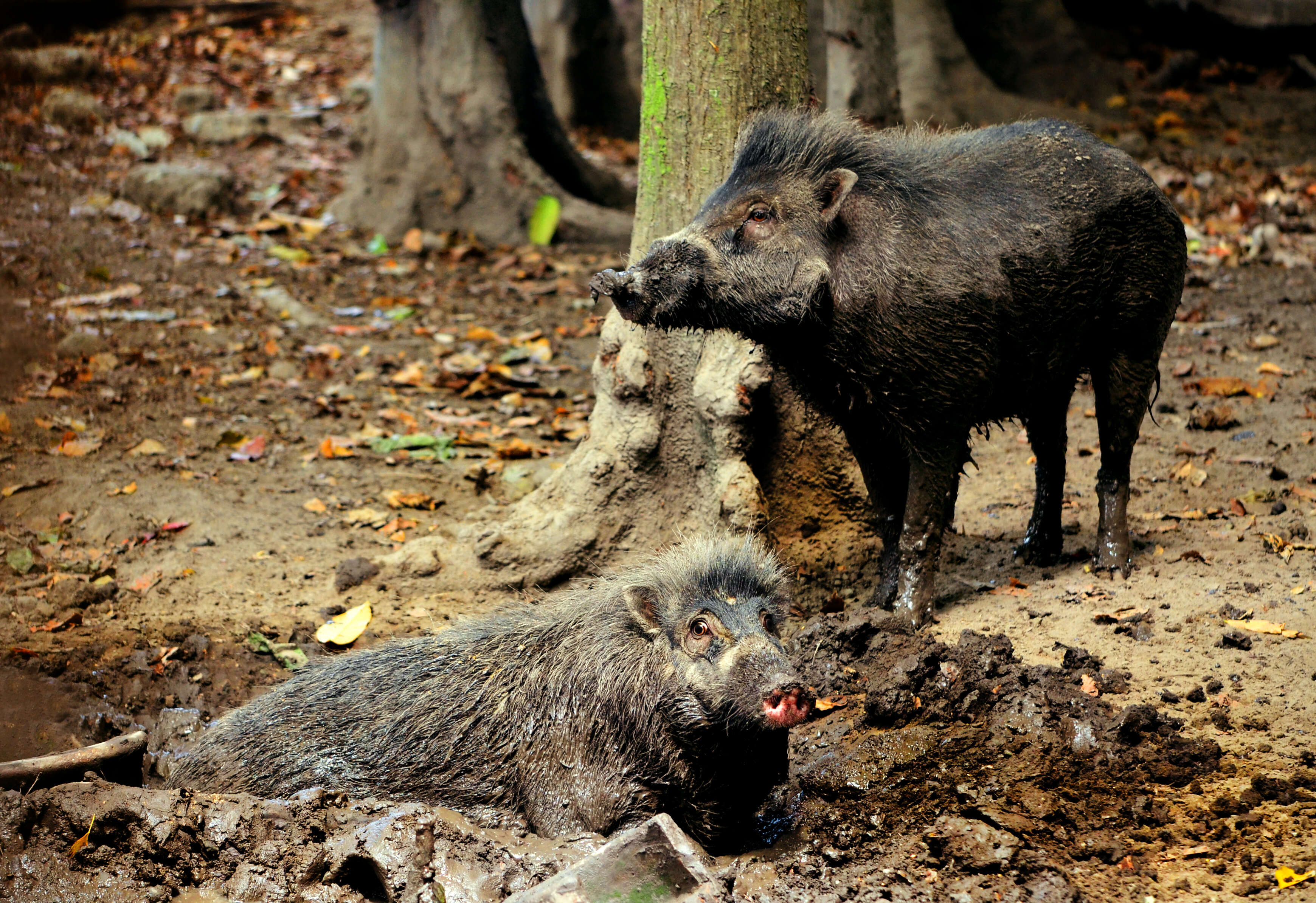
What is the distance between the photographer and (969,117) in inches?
512

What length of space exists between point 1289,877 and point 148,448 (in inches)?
260

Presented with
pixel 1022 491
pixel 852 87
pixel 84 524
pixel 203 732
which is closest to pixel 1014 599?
pixel 1022 491

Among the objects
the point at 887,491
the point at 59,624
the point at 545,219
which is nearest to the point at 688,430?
the point at 887,491

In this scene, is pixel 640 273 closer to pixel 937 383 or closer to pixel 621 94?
pixel 937 383

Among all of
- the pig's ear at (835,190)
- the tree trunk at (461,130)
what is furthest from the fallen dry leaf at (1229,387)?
the tree trunk at (461,130)

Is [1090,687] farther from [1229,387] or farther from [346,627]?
[1229,387]

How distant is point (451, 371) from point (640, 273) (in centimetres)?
443

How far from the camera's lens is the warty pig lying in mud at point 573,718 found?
4.34 meters

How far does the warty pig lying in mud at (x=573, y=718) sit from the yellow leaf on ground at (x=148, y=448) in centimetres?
308

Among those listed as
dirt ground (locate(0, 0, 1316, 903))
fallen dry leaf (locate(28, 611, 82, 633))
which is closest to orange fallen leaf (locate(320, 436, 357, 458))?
dirt ground (locate(0, 0, 1316, 903))

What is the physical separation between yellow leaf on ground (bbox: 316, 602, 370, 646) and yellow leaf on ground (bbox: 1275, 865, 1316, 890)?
4080mm

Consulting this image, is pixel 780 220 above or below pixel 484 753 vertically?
above

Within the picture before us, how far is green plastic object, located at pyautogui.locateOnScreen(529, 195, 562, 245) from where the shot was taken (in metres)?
11.6

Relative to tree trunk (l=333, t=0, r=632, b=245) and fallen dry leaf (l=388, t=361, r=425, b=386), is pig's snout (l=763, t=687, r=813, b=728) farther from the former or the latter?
tree trunk (l=333, t=0, r=632, b=245)
